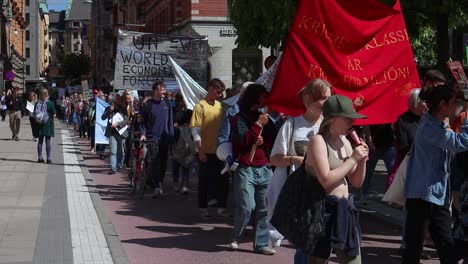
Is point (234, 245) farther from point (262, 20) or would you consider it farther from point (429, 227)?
point (262, 20)

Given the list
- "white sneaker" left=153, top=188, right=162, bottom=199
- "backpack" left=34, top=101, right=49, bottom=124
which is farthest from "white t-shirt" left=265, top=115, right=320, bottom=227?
"backpack" left=34, top=101, right=49, bottom=124

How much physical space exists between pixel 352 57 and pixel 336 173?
8.28ft

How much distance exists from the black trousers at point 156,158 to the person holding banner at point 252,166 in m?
4.79

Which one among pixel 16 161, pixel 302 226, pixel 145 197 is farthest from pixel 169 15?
pixel 302 226

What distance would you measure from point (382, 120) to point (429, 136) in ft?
3.39

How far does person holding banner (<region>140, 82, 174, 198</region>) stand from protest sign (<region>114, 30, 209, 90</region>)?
2728 millimetres

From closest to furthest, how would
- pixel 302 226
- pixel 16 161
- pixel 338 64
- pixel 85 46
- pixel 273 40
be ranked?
pixel 302 226 < pixel 338 64 < pixel 273 40 < pixel 16 161 < pixel 85 46

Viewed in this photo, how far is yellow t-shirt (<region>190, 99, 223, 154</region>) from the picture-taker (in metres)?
11.7

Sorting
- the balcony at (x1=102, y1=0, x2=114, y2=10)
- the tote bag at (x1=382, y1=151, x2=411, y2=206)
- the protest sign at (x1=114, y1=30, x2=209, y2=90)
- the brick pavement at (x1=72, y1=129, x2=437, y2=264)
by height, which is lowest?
the brick pavement at (x1=72, y1=129, x2=437, y2=264)

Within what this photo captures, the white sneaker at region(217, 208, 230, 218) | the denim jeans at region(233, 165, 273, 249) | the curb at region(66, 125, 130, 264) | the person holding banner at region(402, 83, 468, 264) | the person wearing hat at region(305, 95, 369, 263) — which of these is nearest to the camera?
the person wearing hat at region(305, 95, 369, 263)

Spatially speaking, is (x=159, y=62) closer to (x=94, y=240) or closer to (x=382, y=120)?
(x=94, y=240)

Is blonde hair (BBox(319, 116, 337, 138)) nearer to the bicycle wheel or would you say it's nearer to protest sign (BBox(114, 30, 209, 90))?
the bicycle wheel

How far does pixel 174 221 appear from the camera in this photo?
37.8ft

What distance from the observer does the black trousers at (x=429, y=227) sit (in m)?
7.08
